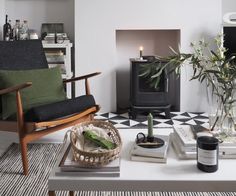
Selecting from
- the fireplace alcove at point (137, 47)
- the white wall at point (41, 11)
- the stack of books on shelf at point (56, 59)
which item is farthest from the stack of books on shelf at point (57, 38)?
the fireplace alcove at point (137, 47)

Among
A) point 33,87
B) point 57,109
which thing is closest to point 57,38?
point 33,87

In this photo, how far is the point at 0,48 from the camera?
9.04 ft

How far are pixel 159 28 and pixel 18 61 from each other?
1765 mm

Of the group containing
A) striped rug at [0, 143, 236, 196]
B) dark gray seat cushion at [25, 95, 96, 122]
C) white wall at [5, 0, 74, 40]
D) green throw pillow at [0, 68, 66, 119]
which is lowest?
striped rug at [0, 143, 236, 196]

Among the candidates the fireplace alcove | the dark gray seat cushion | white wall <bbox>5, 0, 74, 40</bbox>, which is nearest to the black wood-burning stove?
the fireplace alcove

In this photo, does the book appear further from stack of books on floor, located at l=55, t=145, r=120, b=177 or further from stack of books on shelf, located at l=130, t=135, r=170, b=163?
stack of books on shelf, located at l=130, t=135, r=170, b=163

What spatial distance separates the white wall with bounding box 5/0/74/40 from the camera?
4.02m

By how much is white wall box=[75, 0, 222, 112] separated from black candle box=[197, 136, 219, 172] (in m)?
2.71

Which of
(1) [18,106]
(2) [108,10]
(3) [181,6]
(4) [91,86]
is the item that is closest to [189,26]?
(3) [181,6]

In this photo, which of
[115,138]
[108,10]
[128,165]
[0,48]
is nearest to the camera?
[128,165]

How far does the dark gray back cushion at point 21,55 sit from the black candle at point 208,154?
198cm

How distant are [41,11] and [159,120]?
1.99 m

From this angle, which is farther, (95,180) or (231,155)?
(231,155)

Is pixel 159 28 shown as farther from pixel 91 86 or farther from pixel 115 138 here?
pixel 115 138
